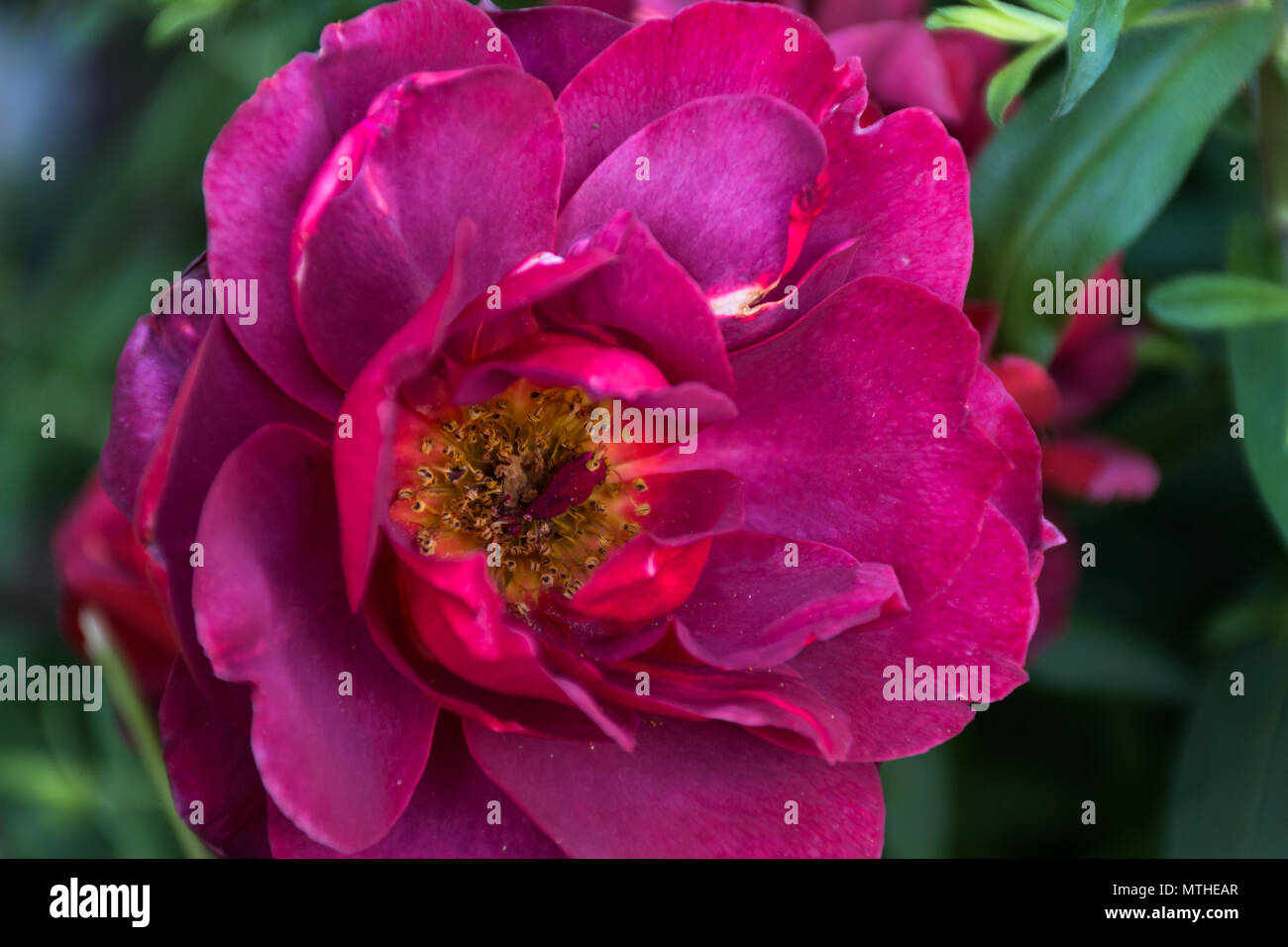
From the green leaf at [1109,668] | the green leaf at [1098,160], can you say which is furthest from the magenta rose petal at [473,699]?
the green leaf at [1109,668]

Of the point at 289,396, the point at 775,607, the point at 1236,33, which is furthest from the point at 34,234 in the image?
the point at 1236,33

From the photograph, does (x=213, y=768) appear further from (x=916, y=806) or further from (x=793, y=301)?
(x=916, y=806)

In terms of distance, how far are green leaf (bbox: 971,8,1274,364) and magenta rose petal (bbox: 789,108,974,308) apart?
5.6 inches

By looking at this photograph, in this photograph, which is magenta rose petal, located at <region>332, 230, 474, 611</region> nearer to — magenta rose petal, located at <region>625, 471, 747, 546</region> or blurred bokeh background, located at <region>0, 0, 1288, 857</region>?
magenta rose petal, located at <region>625, 471, 747, 546</region>

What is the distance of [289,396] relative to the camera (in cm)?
67

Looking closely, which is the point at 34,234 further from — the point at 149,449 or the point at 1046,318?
the point at 1046,318

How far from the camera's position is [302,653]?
64 centimetres

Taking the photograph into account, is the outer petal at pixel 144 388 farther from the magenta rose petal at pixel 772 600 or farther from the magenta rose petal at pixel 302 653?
the magenta rose petal at pixel 772 600

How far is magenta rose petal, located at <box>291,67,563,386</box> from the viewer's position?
0.62m

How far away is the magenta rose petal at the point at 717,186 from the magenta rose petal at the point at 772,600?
149 mm

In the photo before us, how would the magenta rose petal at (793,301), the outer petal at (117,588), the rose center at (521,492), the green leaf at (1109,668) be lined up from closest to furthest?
1. the magenta rose petal at (793,301)
2. the rose center at (521,492)
3. the outer petal at (117,588)
4. the green leaf at (1109,668)

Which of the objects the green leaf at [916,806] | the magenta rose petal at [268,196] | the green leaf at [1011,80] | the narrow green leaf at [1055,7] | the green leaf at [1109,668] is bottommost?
the green leaf at [916,806]

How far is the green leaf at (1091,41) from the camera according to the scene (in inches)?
26.5
